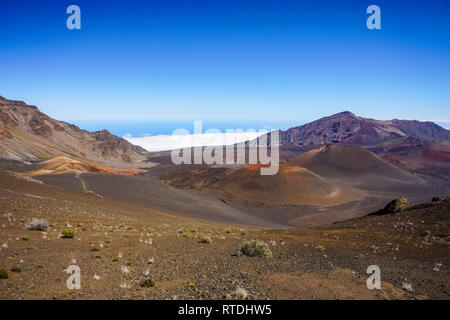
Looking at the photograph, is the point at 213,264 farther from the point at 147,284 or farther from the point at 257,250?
the point at 147,284

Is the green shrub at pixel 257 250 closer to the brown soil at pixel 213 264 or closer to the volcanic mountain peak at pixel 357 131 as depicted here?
the brown soil at pixel 213 264

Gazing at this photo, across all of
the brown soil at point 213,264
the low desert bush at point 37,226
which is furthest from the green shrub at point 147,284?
the low desert bush at point 37,226

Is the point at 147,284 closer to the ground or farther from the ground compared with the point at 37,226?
closer to the ground

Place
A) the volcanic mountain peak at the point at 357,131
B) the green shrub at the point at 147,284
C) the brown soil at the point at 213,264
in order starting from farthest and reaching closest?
1. the volcanic mountain peak at the point at 357,131
2. the green shrub at the point at 147,284
3. the brown soil at the point at 213,264

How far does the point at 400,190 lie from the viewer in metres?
55.9

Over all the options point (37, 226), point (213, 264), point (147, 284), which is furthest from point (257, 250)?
point (37, 226)

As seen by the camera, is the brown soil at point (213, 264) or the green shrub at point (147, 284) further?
the green shrub at point (147, 284)

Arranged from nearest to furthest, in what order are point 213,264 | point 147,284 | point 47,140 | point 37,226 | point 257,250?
point 147,284 → point 213,264 → point 257,250 → point 37,226 → point 47,140

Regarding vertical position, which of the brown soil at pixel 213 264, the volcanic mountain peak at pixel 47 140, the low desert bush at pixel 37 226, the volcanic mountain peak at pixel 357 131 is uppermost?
the volcanic mountain peak at pixel 357 131

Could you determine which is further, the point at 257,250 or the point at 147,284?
the point at 257,250

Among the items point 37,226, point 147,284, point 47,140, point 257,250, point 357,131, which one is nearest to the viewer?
point 147,284

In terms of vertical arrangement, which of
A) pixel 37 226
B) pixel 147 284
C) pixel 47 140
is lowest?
pixel 147 284

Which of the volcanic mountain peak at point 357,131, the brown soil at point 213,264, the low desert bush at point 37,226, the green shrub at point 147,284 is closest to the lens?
the brown soil at point 213,264

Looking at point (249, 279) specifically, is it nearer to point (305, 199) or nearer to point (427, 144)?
point (305, 199)
